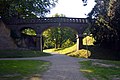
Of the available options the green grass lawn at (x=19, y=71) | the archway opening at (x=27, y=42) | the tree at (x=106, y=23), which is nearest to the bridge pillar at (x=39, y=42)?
the archway opening at (x=27, y=42)

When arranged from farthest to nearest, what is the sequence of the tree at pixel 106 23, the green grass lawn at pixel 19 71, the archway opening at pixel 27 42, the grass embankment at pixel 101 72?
1. the archway opening at pixel 27 42
2. the tree at pixel 106 23
3. the grass embankment at pixel 101 72
4. the green grass lawn at pixel 19 71

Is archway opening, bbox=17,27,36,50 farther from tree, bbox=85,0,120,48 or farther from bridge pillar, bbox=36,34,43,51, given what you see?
tree, bbox=85,0,120,48

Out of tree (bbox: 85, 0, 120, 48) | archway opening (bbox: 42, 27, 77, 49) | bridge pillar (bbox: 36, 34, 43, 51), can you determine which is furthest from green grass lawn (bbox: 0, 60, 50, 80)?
archway opening (bbox: 42, 27, 77, 49)

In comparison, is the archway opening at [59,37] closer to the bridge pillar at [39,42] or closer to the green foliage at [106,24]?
the bridge pillar at [39,42]

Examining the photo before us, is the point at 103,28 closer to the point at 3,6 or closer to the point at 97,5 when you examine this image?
the point at 97,5

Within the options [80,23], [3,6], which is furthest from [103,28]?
[3,6]

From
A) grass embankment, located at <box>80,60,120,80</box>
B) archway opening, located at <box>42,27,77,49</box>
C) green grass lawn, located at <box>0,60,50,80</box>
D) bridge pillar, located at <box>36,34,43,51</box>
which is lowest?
grass embankment, located at <box>80,60,120,80</box>

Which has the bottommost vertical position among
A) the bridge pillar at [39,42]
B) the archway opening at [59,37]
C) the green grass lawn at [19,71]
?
the green grass lawn at [19,71]

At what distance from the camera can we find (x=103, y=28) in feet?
147

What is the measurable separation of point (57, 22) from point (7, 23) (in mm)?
10566

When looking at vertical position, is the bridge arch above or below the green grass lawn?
above

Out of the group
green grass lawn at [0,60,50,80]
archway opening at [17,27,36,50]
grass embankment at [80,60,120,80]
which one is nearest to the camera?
green grass lawn at [0,60,50,80]

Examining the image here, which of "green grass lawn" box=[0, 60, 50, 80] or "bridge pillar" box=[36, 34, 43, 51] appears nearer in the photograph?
"green grass lawn" box=[0, 60, 50, 80]

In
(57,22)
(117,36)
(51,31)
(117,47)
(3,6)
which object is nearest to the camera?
(3,6)
